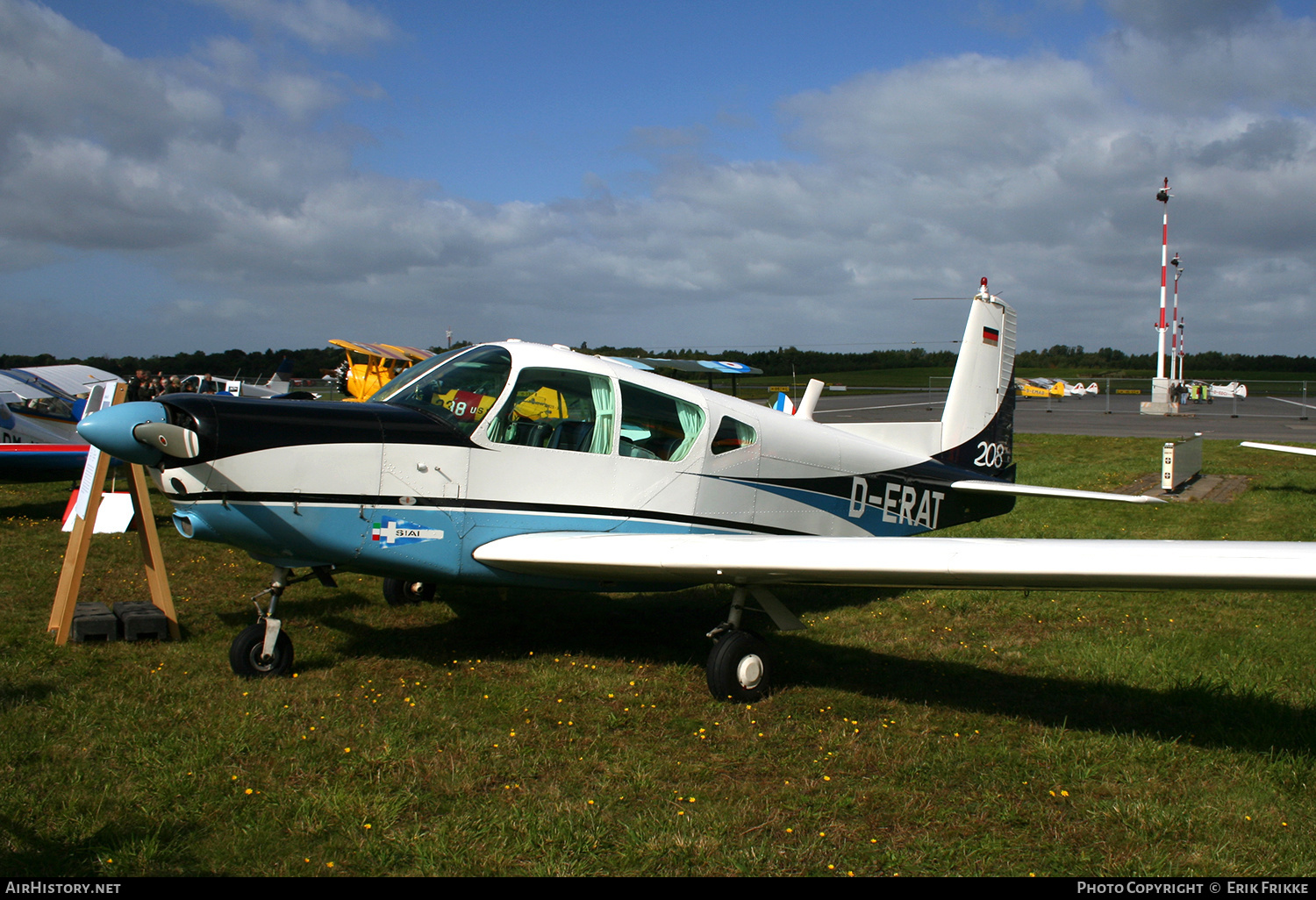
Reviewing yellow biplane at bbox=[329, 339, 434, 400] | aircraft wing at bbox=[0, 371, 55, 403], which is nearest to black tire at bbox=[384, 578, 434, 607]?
aircraft wing at bbox=[0, 371, 55, 403]

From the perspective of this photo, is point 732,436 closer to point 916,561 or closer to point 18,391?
point 916,561

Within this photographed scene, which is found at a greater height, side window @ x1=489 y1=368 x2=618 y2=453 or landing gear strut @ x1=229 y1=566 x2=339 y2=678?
side window @ x1=489 y1=368 x2=618 y2=453

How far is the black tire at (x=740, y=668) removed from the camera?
16.1 feet

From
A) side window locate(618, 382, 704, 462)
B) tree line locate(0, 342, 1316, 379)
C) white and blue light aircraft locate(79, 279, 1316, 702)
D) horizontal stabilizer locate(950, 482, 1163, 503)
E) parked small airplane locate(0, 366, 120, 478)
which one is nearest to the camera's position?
white and blue light aircraft locate(79, 279, 1316, 702)

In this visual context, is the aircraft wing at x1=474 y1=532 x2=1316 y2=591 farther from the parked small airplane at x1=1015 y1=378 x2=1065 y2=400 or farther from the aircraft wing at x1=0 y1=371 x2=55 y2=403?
the parked small airplane at x1=1015 y1=378 x2=1065 y2=400

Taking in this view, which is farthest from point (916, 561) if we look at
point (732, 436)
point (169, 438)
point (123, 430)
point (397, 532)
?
point (123, 430)

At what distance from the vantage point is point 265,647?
5.03 m

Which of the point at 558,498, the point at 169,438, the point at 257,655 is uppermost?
the point at 169,438

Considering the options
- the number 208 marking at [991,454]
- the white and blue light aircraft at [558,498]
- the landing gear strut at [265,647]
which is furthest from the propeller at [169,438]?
the number 208 marking at [991,454]

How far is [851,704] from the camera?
4.93 metres

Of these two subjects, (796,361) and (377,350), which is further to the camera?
(796,361)

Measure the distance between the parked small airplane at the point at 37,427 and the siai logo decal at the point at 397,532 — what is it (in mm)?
6864

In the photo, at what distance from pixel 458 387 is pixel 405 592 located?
245cm

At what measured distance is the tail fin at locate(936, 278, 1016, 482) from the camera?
8.08 m
